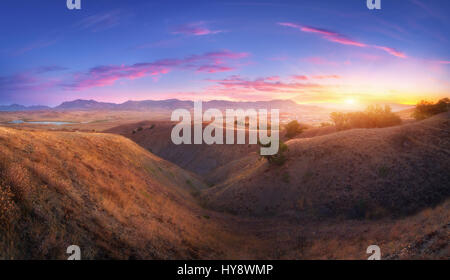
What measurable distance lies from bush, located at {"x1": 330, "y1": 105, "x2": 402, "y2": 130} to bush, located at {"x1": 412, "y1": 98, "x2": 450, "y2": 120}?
236 cm

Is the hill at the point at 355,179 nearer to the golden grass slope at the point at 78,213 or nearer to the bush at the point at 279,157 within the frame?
the bush at the point at 279,157

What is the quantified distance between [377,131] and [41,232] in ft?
80.0

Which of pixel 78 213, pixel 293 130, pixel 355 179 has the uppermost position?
pixel 293 130

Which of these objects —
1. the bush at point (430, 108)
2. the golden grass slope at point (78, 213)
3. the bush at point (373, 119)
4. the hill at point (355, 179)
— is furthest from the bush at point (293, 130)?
the golden grass slope at point (78, 213)

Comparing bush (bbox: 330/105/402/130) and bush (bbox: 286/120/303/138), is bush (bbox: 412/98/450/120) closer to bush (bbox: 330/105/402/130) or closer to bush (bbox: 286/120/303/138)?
bush (bbox: 330/105/402/130)

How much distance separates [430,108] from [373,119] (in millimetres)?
6262

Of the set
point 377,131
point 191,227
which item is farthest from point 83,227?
point 377,131

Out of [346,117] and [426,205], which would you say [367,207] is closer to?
[426,205]

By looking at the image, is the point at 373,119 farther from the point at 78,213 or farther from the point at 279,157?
the point at 78,213

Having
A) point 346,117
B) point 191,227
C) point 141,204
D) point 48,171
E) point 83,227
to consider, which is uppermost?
point 346,117

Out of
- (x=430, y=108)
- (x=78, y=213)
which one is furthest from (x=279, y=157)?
(x=430, y=108)

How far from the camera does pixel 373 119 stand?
31969 mm

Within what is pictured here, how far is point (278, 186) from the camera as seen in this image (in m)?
18.5

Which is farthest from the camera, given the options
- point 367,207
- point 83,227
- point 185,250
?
point 367,207
